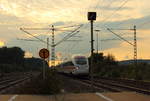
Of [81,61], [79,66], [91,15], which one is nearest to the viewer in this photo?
[91,15]

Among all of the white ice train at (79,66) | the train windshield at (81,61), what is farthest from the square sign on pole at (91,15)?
the train windshield at (81,61)

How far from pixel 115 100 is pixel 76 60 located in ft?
141

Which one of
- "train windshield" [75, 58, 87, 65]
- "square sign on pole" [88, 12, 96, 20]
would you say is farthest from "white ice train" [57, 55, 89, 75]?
"square sign on pole" [88, 12, 96, 20]

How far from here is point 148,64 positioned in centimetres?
6888

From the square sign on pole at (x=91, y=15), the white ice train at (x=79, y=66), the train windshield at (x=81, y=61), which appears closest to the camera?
the square sign on pole at (x=91, y=15)

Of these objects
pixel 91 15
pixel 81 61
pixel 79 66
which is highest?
pixel 91 15

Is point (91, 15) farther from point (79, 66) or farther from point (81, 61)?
point (81, 61)

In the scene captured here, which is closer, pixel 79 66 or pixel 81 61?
pixel 79 66

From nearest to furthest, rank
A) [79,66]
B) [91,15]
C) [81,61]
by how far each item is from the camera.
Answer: [91,15]
[79,66]
[81,61]

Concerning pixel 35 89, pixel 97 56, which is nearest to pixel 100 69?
pixel 97 56

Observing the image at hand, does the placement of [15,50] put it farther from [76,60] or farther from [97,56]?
[76,60]

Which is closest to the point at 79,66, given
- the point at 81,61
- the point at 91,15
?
the point at 81,61

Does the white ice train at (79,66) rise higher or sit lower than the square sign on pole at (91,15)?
lower

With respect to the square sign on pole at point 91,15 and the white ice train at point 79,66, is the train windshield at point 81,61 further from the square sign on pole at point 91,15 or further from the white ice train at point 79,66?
the square sign on pole at point 91,15
